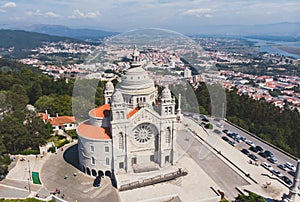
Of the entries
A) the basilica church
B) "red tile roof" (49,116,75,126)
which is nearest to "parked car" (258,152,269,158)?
the basilica church

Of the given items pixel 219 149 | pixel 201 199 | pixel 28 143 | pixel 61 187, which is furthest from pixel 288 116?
pixel 28 143

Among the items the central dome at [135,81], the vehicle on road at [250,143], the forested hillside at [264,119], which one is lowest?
the vehicle on road at [250,143]

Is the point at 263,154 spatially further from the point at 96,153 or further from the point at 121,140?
the point at 96,153

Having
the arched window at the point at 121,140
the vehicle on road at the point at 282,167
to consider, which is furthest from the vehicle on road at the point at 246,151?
the arched window at the point at 121,140

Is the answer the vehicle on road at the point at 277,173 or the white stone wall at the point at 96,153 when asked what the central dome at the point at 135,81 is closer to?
the white stone wall at the point at 96,153

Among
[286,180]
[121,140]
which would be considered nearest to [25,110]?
[121,140]

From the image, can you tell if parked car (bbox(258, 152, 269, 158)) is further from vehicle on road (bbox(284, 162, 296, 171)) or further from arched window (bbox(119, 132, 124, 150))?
arched window (bbox(119, 132, 124, 150))

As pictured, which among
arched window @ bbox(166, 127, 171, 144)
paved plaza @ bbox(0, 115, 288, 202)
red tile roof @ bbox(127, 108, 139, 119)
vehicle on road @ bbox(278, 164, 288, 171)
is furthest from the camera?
vehicle on road @ bbox(278, 164, 288, 171)
